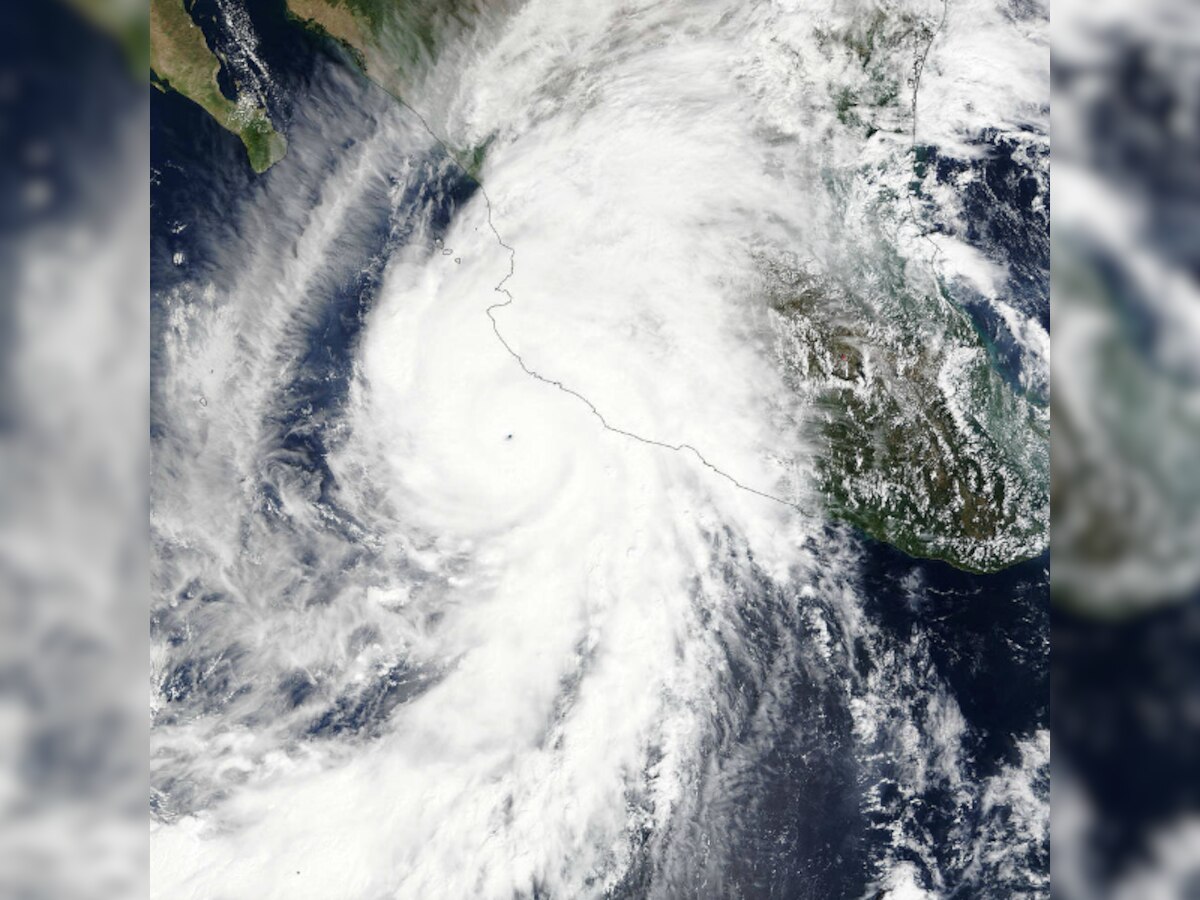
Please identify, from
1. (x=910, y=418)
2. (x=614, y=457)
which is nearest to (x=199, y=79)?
(x=614, y=457)

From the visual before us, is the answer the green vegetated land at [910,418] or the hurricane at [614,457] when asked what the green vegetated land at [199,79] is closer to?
the hurricane at [614,457]

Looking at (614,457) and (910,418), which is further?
(910,418)

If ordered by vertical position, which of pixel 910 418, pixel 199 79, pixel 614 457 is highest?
pixel 199 79

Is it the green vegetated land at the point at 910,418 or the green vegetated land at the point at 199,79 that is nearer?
the green vegetated land at the point at 199,79

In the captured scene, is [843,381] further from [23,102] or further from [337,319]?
[23,102]

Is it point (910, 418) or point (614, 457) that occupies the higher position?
point (614, 457)

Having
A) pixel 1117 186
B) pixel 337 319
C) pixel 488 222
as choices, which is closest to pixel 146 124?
pixel 337 319

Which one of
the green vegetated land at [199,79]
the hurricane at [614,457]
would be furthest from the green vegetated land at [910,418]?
the green vegetated land at [199,79]

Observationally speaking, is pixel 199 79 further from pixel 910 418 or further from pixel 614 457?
pixel 910 418

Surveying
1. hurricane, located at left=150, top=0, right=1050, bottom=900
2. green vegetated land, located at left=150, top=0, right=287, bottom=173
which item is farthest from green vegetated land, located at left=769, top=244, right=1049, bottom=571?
green vegetated land, located at left=150, top=0, right=287, bottom=173

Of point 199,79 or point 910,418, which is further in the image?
point 910,418
